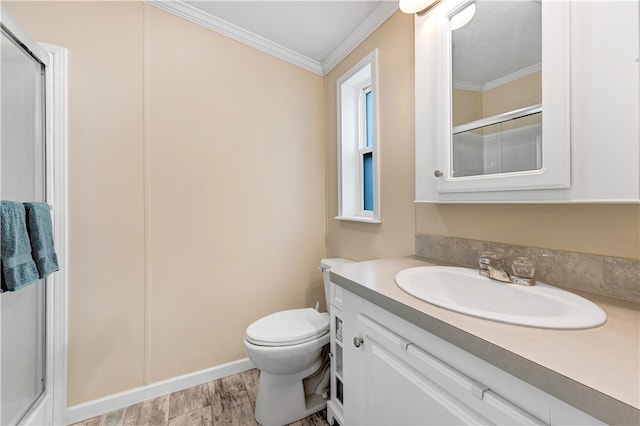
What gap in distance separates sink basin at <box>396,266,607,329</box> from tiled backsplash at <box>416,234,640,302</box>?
0.08 metres

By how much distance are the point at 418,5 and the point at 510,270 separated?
119 centimetres

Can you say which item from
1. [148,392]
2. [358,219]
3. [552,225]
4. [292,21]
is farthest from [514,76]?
[148,392]

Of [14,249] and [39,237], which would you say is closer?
[14,249]

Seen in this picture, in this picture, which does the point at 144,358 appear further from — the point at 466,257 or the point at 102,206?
the point at 466,257

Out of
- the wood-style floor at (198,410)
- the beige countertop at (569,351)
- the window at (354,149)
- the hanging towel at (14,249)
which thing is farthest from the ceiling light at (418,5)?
the wood-style floor at (198,410)

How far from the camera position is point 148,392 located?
1.53 m

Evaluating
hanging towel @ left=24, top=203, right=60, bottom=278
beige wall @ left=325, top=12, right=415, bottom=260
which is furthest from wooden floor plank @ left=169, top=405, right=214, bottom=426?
beige wall @ left=325, top=12, right=415, bottom=260

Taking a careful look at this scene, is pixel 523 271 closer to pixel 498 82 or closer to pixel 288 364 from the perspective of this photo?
pixel 498 82

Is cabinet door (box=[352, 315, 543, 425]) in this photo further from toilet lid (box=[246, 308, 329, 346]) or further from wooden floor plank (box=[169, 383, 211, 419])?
wooden floor plank (box=[169, 383, 211, 419])

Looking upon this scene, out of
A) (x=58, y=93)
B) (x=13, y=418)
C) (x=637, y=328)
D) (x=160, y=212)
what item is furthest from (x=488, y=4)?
(x=13, y=418)

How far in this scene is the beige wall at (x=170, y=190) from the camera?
4.58 ft

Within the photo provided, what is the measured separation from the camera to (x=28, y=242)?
106 centimetres

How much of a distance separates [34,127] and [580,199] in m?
2.19

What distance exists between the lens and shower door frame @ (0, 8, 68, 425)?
1.31 metres
